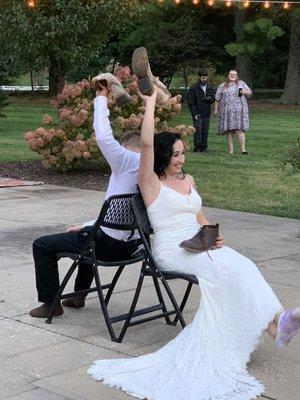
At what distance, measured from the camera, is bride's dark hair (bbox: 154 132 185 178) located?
511 centimetres

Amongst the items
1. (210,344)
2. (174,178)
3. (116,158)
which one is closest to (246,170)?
(116,158)

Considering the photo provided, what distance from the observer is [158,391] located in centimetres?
422

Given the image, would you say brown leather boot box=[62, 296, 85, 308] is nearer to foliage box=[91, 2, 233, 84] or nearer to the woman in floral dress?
the woman in floral dress

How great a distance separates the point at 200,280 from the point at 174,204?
22.3 inches

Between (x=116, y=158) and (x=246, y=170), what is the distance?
9.32m

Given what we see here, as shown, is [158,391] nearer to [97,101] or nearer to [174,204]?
[174,204]

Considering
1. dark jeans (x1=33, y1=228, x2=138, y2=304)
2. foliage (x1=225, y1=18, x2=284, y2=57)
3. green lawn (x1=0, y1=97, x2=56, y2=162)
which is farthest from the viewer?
foliage (x1=225, y1=18, x2=284, y2=57)

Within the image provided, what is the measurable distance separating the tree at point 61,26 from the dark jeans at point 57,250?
15756 millimetres

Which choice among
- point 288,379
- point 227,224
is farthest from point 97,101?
point 227,224

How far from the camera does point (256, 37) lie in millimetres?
36781

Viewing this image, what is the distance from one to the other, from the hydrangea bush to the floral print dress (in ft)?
10.7

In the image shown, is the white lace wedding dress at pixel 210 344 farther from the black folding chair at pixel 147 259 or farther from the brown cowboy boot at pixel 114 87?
the brown cowboy boot at pixel 114 87

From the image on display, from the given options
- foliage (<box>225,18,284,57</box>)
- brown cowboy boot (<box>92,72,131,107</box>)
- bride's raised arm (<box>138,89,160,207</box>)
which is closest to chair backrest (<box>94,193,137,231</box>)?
bride's raised arm (<box>138,89,160,207</box>)

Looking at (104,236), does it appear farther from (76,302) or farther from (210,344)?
(210,344)
